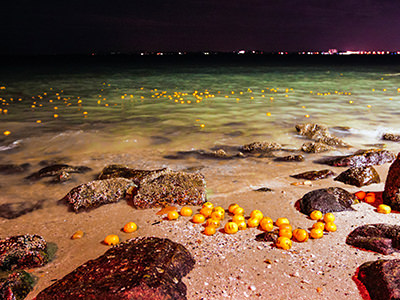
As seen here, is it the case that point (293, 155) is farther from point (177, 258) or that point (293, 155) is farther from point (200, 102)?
point (200, 102)

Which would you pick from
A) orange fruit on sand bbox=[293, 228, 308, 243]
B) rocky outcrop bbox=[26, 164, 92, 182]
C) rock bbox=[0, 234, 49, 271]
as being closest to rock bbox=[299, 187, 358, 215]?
orange fruit on sand bbox=[293, 228, 308, 243]

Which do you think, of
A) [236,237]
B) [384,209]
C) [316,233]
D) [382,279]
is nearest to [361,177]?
[384,209]

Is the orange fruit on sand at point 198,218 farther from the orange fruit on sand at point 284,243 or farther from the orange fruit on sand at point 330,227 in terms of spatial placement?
the orange fruit on sand at point 330,227

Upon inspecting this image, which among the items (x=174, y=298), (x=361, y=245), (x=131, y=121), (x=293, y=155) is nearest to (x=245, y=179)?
(x=293, y=155)

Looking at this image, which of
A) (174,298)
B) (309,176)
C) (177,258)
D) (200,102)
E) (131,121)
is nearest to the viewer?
(174,298)

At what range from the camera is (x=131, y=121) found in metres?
A: 13.1

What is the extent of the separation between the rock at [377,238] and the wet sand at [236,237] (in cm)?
10

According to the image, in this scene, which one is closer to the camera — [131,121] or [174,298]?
[174,298]

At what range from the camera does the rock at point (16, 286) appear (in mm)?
3381

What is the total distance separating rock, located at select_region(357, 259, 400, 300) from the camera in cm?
311

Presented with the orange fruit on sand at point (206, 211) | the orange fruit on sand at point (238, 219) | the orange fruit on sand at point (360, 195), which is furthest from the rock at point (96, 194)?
the orange fruit on sand at point (360, 195)

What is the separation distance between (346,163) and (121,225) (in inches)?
202

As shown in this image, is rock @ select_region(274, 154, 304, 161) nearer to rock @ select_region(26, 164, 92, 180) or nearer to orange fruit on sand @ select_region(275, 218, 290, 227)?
orange fruit on sand @ select_region(275, 218, 290, 227)

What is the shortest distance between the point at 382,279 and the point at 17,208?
18.4 feet
